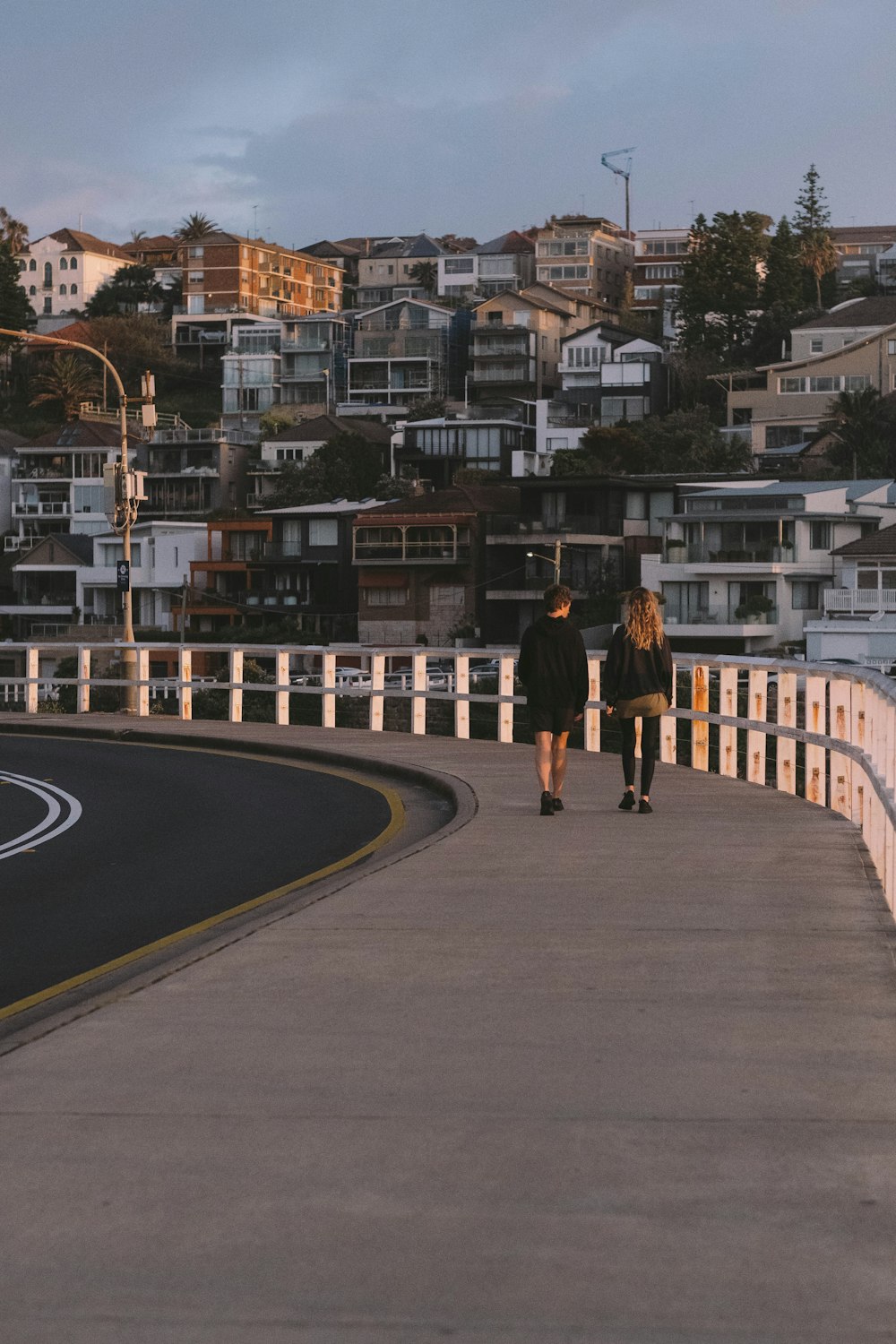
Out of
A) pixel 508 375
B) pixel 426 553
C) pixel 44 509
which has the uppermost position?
pixel 508 375

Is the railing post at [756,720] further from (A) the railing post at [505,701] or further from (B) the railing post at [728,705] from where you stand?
(A) the railing post at [505,701]

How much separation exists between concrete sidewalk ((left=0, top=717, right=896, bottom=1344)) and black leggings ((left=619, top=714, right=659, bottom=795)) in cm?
478

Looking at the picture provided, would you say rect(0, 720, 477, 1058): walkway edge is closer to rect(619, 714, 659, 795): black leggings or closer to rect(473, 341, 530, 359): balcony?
rect(619, 714, 659, 795): black leggings

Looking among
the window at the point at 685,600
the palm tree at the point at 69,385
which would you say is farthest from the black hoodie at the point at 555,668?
the palm tree at the point at 69,385

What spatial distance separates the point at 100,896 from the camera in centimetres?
1219

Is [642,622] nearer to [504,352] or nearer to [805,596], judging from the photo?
[805,596]

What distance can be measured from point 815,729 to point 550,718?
228 centimetres

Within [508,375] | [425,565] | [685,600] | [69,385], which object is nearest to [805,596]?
[685,600]

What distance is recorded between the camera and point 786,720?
17.9m

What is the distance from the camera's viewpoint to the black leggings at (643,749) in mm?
15117

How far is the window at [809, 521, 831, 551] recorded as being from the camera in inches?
3162

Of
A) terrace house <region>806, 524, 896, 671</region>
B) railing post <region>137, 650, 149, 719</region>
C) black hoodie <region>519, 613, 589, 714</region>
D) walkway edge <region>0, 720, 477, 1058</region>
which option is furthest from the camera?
terrace house <region>806, 524, 896, 671</region>

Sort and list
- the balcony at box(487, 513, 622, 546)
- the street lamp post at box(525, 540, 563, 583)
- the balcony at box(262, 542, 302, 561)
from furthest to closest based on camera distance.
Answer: the balcony at box(262, 542, 302, 561)
the balcony at box(487, 513, 622, 546)
the street lamp post at box(525, 540, 563, 583)

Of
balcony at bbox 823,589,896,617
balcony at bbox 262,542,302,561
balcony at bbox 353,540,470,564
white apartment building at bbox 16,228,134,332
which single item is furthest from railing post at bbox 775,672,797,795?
white apartment building at bbox 16,228,134,332
